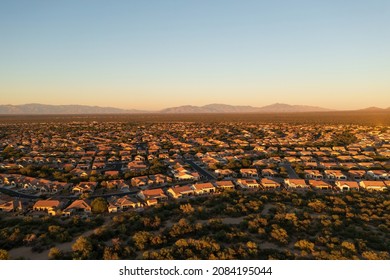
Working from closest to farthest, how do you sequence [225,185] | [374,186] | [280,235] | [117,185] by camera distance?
[280,235]
[374,186]
[225,185]
[117,185]

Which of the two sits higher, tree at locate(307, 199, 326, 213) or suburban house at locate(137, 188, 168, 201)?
tree at locate(307, 199, 326, 213)

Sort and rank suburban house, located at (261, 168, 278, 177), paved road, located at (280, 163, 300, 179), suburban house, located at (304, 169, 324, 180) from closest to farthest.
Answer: suburban house, located at (304, 169, 324, 180)
paved road, located at (280, 163, 300, 179)
suburban house, located at (261, 168, 278, 177)

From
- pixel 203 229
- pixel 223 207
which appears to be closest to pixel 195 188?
pixel 223 207

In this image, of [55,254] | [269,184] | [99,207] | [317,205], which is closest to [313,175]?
[269,184]

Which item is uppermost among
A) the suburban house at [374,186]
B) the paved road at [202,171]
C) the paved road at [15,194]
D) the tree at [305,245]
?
the suburban house at [374,186]

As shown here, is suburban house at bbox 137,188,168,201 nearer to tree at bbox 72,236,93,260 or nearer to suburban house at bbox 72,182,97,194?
suburban house at bbox 72,182,97,194

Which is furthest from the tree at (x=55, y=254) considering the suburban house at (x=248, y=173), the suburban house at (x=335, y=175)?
the suburban house at (x=335, y=175)

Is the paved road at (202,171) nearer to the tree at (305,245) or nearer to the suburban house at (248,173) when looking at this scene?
the suburban house at (248,173)

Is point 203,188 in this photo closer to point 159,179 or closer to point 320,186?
point 159,179

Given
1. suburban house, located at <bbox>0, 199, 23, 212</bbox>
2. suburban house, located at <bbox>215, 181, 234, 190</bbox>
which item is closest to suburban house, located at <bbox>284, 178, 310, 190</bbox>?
suburban house, located at <bbox>215, 181, 234, 190</bbox>

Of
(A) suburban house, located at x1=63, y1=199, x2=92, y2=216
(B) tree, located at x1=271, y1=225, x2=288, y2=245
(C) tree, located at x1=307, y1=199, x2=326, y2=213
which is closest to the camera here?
(B) tree, located at x1=271, y1=225, x2=288, y2=245

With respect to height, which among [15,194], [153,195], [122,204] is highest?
[153,195]

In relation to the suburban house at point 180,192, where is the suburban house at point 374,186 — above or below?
Answer: above
